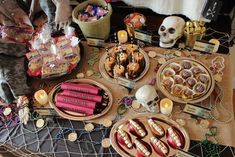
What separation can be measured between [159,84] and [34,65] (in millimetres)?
495

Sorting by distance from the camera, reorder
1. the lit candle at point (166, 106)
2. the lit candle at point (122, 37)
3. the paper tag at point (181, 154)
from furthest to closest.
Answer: the lit candle at point (122, 37)
the lit candle at point (166, 106)
the paper tag at point (181, 154)

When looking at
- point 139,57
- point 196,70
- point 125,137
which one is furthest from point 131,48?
point 125,137

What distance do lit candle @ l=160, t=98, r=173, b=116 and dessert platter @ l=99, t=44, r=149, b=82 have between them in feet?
0.48

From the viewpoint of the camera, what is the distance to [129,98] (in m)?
1.22

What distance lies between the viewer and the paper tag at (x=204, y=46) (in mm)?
1223

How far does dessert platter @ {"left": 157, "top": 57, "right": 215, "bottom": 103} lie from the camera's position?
115 cm

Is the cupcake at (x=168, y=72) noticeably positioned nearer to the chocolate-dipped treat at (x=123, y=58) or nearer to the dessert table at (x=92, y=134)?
the dessert table at (x=92, y=134)

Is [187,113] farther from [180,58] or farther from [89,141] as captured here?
[89,141]

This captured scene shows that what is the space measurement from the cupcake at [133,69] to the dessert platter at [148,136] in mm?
168

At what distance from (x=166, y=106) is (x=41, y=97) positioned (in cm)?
48

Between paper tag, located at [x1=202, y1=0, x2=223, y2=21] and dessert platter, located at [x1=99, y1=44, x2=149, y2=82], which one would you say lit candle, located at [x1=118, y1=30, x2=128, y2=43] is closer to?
dessert platter, located at [x1=99, y1=44, x2=149, y2=82]

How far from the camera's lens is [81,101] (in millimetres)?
1197

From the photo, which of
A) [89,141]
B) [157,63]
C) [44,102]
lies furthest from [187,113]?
[44,102]

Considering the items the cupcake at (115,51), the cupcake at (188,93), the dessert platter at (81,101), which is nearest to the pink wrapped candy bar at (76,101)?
the dessert platter at (81,101)
